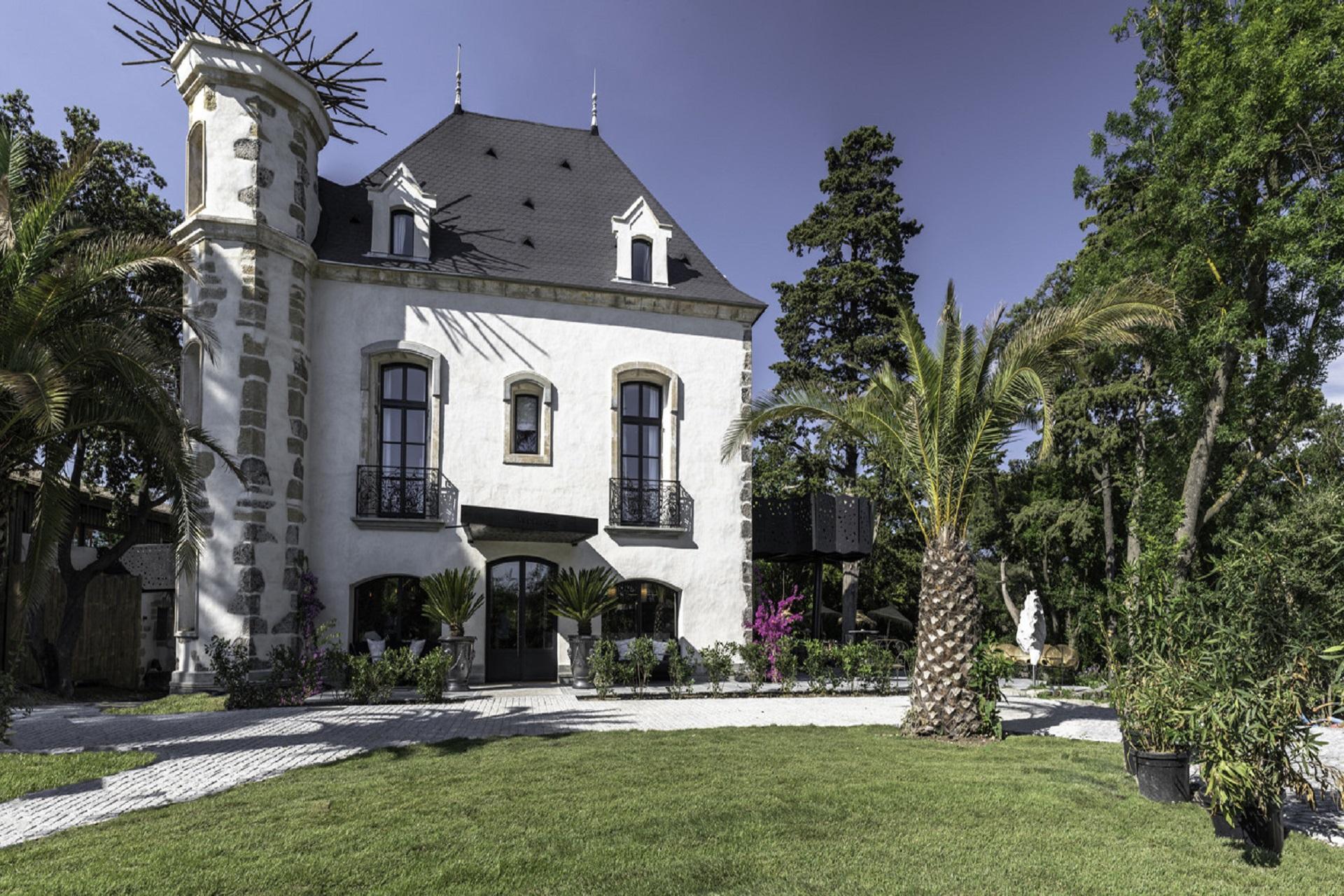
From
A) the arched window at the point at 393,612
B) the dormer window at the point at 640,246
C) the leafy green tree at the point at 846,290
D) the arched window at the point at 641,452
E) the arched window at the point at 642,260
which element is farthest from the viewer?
the leafy green tree at the point at 846,290

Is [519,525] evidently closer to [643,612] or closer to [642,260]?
[643,612]

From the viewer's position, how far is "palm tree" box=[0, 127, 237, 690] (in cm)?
876

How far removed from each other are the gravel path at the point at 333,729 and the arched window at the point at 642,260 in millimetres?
8463

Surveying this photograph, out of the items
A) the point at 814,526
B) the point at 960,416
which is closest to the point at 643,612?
the point at 814,526

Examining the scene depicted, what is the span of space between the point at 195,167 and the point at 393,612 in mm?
8694

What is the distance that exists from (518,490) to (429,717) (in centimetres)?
579

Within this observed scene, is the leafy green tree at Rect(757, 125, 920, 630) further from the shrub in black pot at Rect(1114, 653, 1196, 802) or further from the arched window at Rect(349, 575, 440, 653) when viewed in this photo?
the shrub in black pot at Rect(1114, 653, 1196, 802)

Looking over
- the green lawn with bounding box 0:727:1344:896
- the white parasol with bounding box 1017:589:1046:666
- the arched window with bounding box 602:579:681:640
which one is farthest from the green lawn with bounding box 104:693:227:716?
the white parasol with bounding box 1017:589:1046:666

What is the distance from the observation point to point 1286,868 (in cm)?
575

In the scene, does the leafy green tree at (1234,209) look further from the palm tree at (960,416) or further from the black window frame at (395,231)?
the black window frame at (395,231)

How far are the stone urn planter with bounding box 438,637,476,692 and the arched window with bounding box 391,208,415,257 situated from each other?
24.3 ft

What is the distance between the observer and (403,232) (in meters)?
17.5

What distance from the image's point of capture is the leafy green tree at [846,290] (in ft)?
92.3

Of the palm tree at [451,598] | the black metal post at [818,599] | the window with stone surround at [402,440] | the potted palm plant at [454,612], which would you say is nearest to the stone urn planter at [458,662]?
the potted palm plant at [454,612]
